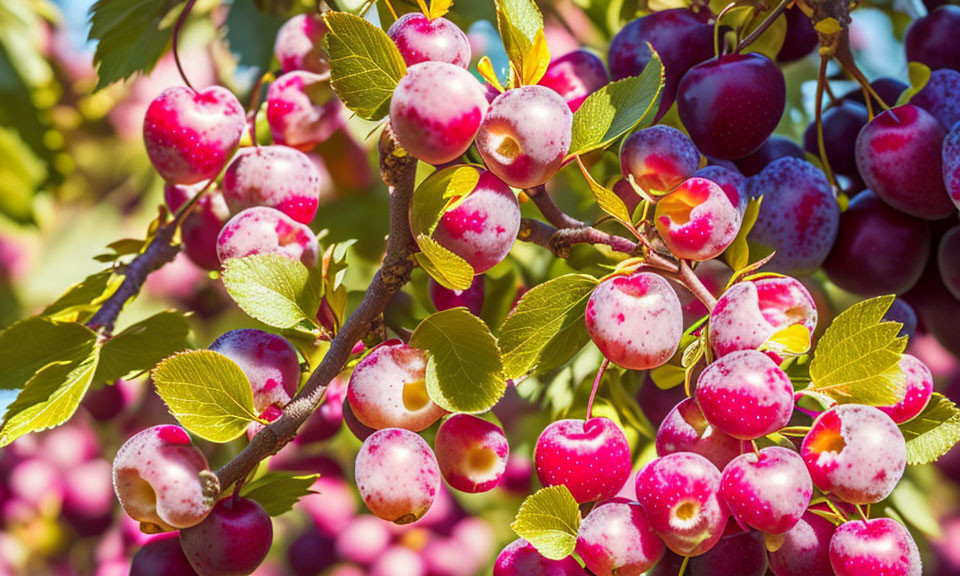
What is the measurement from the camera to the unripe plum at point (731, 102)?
1.65 feet

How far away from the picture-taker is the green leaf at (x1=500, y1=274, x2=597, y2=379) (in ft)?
1.32

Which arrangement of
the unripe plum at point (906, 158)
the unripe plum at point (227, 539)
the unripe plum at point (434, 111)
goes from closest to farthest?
1. the unripe plum at point (434, 111)
2. the unripe plum at point (227, 539)
3. the unripe plum at point (906, 158)

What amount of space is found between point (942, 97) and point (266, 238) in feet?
1.46

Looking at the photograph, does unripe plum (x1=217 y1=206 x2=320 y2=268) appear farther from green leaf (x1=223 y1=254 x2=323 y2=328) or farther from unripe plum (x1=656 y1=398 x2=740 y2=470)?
unripe plum (x1=656 y1=398 x2=740 y2=470)

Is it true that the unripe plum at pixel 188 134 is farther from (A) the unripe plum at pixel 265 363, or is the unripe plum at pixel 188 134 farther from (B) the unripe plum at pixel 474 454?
(B) the unripe plum at pixel 474 454

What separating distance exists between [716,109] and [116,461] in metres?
0.38

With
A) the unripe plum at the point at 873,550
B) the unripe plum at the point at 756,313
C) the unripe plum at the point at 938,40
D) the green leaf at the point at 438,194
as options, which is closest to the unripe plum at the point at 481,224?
the green leaf at the point at 438,194

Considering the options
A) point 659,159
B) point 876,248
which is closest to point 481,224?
point 659,159

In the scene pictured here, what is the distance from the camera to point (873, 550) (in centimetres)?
38

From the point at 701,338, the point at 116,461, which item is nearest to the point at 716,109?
the point at 701,338

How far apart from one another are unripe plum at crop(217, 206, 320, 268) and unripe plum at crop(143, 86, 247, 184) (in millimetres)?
86

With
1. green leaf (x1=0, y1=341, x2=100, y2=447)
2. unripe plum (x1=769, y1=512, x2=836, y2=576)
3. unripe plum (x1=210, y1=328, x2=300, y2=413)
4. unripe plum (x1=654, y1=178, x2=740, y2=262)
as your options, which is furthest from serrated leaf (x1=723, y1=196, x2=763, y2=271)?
green leaf (x1=0, y1=341, x2=100, y2=447)

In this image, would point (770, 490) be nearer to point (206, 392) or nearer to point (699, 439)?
point (699, 439)

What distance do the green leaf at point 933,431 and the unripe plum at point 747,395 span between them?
0.11m
